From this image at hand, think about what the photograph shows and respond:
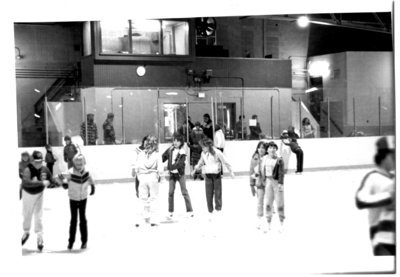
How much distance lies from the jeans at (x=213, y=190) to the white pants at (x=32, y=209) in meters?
2.18

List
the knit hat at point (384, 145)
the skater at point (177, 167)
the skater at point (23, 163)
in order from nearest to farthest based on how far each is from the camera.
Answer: the knit hat at point (384, 145) < the skater at point (23, 163) < the skater at point (177, 167)

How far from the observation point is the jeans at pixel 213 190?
10.4 meters

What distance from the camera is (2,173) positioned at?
9117 millimetres

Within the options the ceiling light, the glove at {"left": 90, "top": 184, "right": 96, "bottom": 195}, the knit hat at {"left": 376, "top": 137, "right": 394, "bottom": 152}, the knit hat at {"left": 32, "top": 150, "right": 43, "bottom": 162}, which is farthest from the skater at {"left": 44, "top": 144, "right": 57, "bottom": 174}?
the knit hat at {"left": 376, "top": 137, "right": 394, "bottom": 152}

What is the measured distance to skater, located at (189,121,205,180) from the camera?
10.4 meters

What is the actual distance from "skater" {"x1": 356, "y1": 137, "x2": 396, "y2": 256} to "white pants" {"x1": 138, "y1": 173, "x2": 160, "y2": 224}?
2694 millimetres

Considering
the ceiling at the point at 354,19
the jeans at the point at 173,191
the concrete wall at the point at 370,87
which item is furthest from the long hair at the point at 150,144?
the concrete wall at the point at 370,87

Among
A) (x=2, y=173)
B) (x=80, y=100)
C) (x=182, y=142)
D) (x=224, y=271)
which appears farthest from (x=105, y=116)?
(x=224, y=271)

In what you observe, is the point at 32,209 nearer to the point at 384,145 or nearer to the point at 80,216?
the point at 80,216

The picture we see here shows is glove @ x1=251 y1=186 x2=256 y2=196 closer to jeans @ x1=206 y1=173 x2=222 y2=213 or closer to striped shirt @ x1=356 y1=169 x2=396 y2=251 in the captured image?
jeans @ x1=206 y1=173 x2=222 y2=213

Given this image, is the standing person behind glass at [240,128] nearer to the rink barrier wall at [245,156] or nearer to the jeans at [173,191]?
the rink barrier wall at [245,156]

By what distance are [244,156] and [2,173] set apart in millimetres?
3070

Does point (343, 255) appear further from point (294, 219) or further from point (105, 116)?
point (105, 116)

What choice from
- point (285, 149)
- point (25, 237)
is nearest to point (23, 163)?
point (25, 237)
